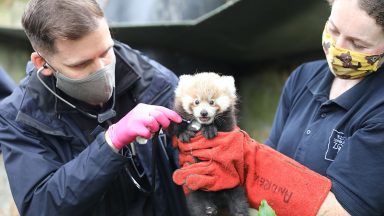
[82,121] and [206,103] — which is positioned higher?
[206,103]

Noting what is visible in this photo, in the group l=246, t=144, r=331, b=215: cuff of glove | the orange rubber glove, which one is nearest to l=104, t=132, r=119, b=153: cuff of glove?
the orange rubber glove

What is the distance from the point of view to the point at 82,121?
2406 mm

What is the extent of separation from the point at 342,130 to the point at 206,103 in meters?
0.67

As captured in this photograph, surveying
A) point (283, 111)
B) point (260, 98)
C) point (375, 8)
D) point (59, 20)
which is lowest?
point (260, 98)

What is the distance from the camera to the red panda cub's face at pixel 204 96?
2299mm

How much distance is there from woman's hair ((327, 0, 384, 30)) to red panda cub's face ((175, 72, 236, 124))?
80 cm

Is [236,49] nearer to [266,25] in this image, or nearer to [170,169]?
[266,25]

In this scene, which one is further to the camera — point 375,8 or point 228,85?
point 228,85

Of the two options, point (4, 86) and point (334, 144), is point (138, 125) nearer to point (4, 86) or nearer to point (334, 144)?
point (334, 144)

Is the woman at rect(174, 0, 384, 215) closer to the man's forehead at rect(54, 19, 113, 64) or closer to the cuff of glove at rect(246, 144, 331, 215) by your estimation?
the cuff of glove at rect(246, 144, 331, 215)

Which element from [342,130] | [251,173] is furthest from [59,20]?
[342,130]

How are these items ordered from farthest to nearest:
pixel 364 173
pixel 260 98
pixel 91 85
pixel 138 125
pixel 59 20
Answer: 1. pixel 260 98
2. pixel 91 85
3. pixel 59 20
4. pixel 138 125
5. pixel 364 173

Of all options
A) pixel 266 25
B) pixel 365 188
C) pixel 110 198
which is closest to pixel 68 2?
pixel 110 198

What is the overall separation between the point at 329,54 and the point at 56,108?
135 centimetres
